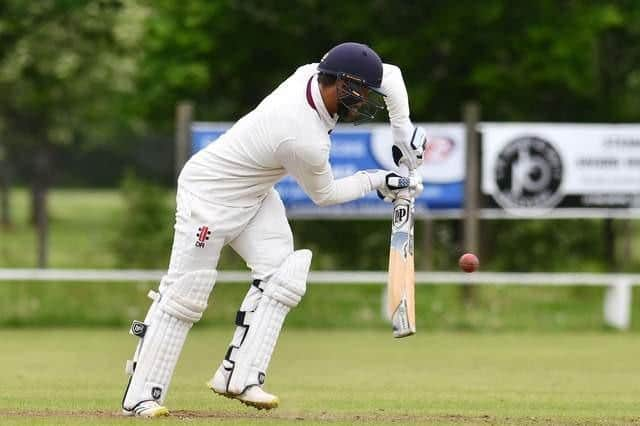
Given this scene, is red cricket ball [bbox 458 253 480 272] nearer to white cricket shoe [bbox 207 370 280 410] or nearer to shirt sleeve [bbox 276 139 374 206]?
shirt sleeve [bbox 276 139 374 206]

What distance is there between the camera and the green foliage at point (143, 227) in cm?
1546

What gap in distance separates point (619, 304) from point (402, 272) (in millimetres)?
7562

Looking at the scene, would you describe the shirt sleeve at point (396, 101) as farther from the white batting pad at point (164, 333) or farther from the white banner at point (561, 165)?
the white banner at point (561, 165)

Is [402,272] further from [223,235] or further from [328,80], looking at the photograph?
[328,80]

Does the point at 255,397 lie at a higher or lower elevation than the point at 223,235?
lower

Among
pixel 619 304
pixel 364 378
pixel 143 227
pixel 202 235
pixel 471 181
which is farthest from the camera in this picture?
pixel 143 227

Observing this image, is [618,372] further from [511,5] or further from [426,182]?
[511,5]

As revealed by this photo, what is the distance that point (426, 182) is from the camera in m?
14.3

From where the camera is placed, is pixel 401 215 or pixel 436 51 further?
pixel 436 51

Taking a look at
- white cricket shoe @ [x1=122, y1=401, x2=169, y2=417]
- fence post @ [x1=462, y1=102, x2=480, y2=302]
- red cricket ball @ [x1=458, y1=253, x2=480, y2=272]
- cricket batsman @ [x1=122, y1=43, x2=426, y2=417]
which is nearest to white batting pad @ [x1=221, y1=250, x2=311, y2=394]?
cricket batsman @ [x1=122, y1=43, x2=426, y2=417]

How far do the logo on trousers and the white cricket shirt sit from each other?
0.13 m

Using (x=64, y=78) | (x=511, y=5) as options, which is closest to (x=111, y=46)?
(x=64, y=78)

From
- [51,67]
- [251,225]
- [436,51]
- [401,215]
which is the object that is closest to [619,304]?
[436,51]

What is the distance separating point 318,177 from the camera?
6434 mm
